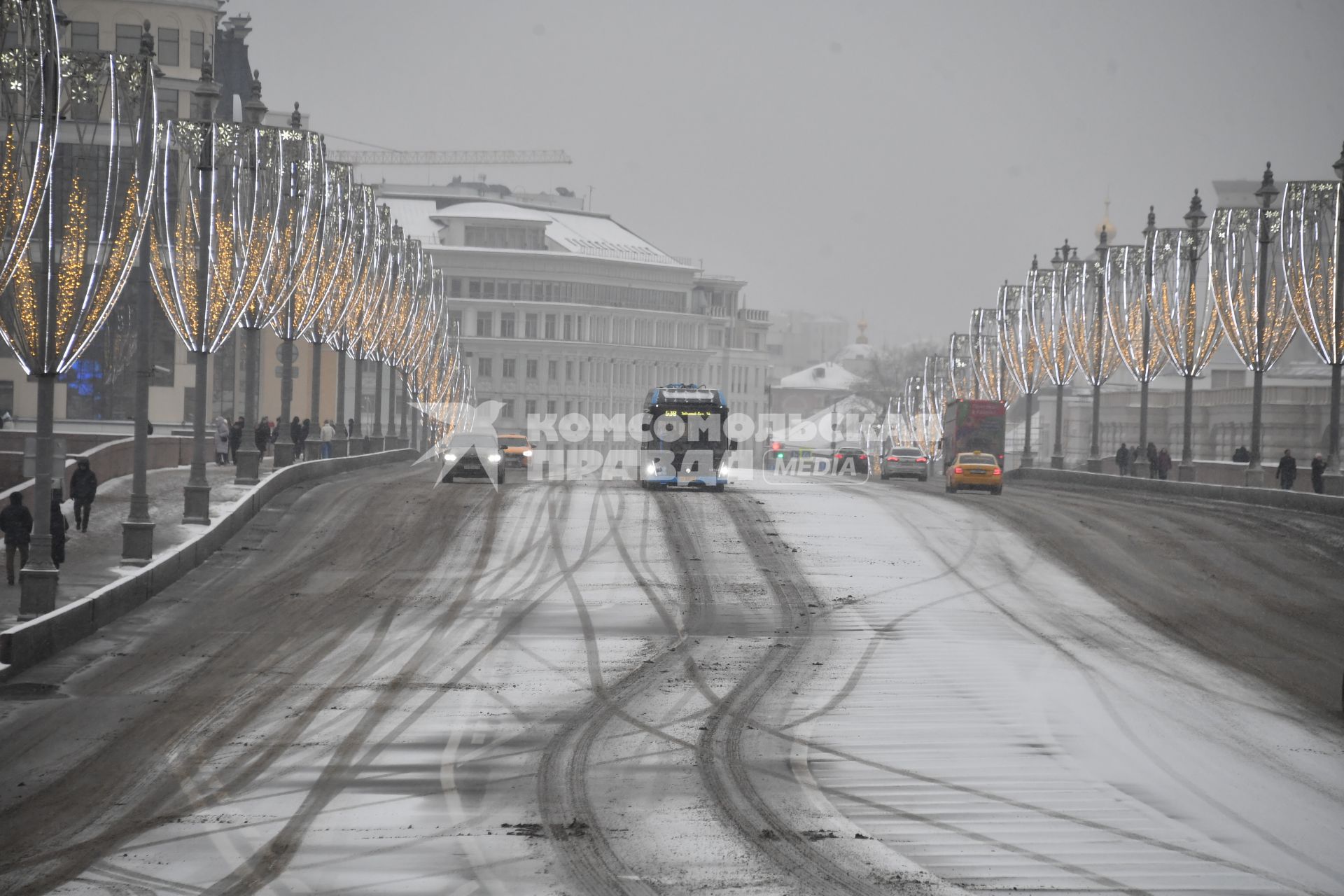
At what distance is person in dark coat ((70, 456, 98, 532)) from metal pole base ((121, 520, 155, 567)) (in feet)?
19.1

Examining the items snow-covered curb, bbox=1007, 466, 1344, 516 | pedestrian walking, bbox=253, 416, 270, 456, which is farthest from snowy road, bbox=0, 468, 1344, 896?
pedestrian walking, bbox=253, 416, 270, 456

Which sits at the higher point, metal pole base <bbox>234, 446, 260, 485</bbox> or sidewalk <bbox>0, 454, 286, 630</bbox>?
metal pole base <bbox>234, 446, 260, 485</bbox>

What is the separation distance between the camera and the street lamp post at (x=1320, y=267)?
41.3 m

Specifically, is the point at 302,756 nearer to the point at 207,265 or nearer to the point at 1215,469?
the point at 207,265

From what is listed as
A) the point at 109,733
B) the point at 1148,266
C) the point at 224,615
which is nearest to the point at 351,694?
the point at 109,733

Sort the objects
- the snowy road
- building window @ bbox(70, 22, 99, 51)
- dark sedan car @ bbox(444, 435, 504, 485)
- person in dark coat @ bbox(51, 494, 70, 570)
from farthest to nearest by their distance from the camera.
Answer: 1. building window @ bbox(70, 22, 99, 51)
2. dark sedan car @ bbox(444, 435, 504, 485)
3. person in dark coat @ bbox(51, 494, 70, 570)
4. the snowy road

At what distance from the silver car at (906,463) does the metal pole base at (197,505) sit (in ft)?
148

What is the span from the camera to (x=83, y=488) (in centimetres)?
3306

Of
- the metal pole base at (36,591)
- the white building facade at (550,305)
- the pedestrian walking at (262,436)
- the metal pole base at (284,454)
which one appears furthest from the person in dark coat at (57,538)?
the white building facade at (550,305)

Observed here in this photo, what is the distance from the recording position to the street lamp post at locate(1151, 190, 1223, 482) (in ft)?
171

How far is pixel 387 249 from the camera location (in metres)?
68.9

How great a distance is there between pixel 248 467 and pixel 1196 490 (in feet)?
88.7

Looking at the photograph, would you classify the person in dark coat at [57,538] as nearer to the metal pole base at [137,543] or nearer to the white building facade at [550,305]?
the metal pole base at [137,543]

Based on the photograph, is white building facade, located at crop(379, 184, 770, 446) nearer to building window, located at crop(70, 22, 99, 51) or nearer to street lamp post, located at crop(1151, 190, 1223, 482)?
building window, located at crop(70, 22, 99, 51)
